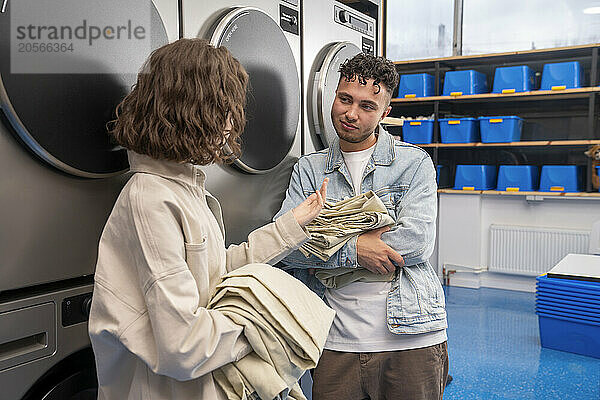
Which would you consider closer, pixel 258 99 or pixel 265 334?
pixel 265 334

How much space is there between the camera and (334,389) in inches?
74.6

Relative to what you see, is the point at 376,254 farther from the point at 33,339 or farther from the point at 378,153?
the point at 33,339

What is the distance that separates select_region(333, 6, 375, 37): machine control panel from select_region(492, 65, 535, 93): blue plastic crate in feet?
10.8

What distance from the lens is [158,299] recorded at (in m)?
1.01

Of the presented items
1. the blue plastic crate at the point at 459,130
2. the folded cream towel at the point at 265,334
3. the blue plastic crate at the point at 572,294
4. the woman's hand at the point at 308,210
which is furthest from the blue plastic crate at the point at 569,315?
the folded cream towel at the point at 265,334

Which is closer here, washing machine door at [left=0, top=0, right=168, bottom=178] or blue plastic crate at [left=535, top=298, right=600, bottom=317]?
washing machine door at [left=0, top=0, right=168, bottom=178]

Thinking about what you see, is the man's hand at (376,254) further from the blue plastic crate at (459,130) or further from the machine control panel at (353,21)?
the blue plastic crate at (459,130)

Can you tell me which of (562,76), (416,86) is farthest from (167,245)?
(416,86)

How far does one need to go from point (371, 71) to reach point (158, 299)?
44.9 inches

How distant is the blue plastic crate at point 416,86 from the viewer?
6.04 meters

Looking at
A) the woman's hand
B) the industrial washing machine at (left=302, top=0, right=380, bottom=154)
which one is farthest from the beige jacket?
the industrial washing machine at (left=302, top=0, right=380, bottom=154)

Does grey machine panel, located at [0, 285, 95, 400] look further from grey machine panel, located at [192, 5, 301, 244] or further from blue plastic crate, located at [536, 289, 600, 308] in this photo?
blue plastic crate, located at [536, 289, 600, 308]

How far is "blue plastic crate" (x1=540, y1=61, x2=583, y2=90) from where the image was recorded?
5.37 meters

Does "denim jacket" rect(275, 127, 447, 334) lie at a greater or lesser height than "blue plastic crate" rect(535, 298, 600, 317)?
greater
